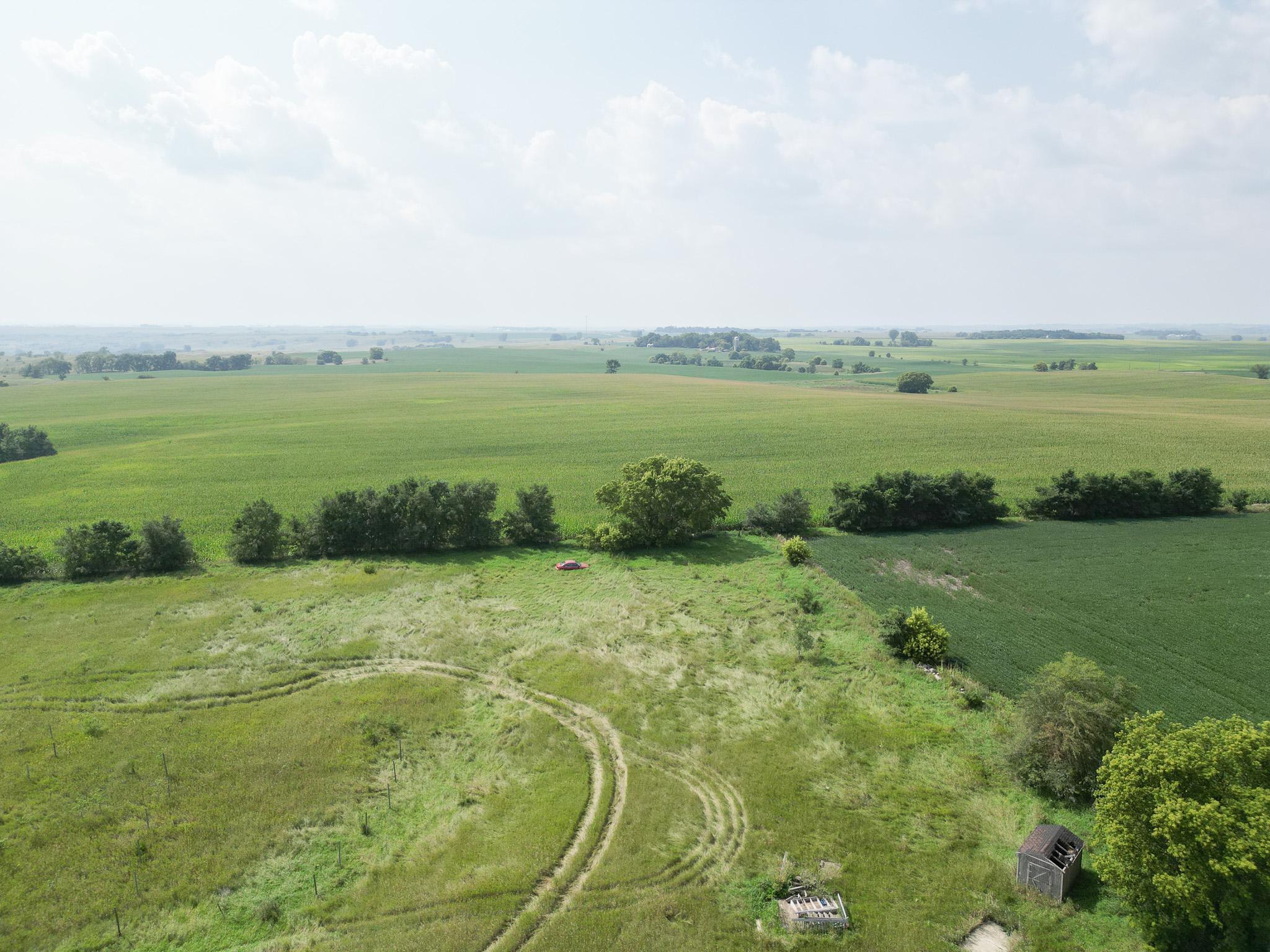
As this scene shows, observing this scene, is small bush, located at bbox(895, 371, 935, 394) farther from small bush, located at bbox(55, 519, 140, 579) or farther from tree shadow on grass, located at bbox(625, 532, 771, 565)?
small bush, located at bbox(55, 519, 140, 579)

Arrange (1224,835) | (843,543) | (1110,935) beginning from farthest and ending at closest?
(843,543) < (1110,935) < (1224,835)

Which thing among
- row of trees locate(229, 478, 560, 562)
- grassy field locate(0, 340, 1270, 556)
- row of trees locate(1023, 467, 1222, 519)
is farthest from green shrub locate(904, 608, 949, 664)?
row of trees locate(1023, 467, 1222, 519)

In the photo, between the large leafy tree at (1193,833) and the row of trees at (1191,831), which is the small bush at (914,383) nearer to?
the row of trees at (1191,831)

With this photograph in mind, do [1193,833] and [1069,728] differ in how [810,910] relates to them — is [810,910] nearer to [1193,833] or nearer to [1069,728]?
[1193,833]

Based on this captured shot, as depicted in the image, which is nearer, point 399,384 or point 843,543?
point 843,543

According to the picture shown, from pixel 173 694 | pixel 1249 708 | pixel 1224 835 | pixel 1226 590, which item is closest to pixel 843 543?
pixel 1226 590

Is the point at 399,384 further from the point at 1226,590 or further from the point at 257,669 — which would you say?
the point at 1226,590
